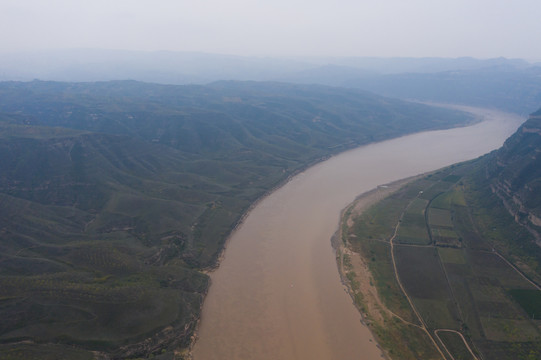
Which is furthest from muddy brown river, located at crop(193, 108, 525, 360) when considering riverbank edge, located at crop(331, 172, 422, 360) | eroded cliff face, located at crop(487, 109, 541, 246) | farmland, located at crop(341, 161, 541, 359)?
eroded cliff face, located at crop(487, 109, 541, 246)

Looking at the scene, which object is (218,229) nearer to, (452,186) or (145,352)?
(145,352)

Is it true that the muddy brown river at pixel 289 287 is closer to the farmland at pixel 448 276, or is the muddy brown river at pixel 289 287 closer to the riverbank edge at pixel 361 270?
the riverbank edge at pixel 361 270

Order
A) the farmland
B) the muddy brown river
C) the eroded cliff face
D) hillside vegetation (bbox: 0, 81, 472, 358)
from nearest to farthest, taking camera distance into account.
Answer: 1. hillside vegetation (bbox: 0, 81, 472, 358)
2. the farmland
3. the muddy brown river
4. the eroded cliff face

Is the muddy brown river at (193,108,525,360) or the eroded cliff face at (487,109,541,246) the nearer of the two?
the muddy brown river at (193,108,525,360)

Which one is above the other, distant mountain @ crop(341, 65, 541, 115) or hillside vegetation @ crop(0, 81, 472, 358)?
distant mountain @ crop(341, 65, 541, 115)

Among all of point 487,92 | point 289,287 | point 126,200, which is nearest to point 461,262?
point 289,287

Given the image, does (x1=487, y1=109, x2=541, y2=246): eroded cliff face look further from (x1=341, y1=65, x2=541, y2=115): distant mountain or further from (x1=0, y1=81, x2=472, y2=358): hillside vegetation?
(x1=341, y1=65, x2=541, y2=115): distant mountain

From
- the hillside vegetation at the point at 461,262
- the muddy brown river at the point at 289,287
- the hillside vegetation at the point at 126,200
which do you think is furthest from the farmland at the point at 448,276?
the hillside vegetation at the point at 126,200

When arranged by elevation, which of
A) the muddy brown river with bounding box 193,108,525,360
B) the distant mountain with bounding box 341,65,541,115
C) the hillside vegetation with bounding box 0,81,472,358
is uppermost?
the distant mountain with bounding box 341,65,541,115
